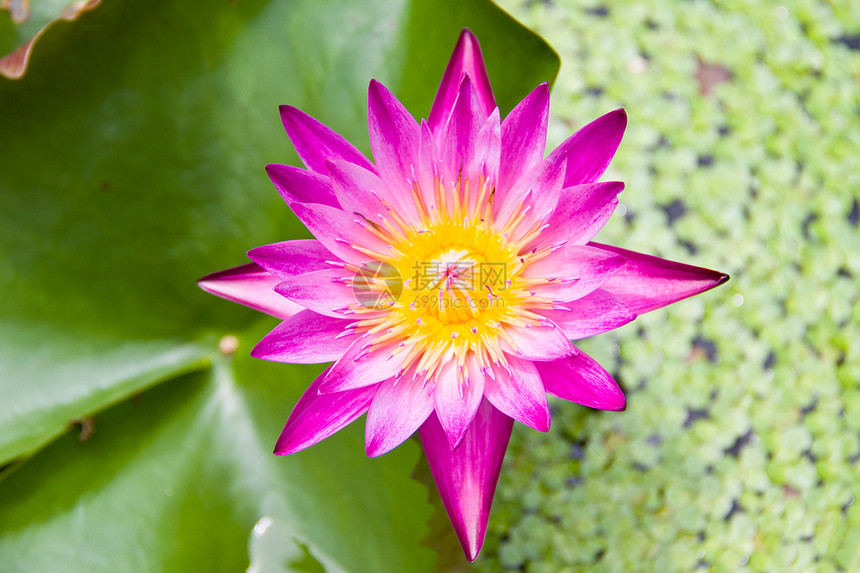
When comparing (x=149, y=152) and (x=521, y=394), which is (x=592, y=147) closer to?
(x=521, y=394)

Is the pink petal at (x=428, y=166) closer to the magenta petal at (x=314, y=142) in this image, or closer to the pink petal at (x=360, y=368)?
the magenta petal at (x=314, y=142)

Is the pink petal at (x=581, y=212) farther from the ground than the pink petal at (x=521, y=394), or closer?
farther from the ground

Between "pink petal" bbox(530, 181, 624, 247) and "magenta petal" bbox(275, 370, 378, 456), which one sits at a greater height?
"pink petal" bbox(530, 181, 624, 247)

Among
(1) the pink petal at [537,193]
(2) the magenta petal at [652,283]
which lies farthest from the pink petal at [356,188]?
(2) the magenta petal at [652,283]

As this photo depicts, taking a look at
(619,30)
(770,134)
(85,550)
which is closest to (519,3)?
(619,30)

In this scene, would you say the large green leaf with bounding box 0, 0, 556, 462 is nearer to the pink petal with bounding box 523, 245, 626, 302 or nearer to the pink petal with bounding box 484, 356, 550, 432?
the pink petal with bounding box 523, 245, 626, 302

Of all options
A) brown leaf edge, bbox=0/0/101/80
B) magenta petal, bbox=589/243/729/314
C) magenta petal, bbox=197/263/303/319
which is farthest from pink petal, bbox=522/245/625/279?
brown leaf edge, bbox=0/0/101/80

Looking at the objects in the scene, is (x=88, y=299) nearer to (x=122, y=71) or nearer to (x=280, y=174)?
(x=122, y=71)
